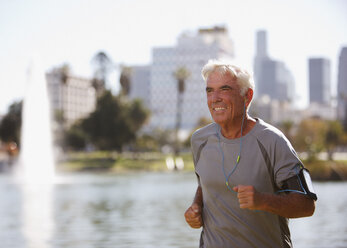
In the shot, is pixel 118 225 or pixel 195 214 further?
pixel 118 225

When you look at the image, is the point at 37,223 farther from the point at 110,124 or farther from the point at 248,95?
the point at 110,124

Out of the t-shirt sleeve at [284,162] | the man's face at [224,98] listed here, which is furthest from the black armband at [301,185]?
the man's face at [224,98]

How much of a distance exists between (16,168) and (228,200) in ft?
263

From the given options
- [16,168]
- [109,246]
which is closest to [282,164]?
[109,246]

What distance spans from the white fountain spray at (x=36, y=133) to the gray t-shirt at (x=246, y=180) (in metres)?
67.2

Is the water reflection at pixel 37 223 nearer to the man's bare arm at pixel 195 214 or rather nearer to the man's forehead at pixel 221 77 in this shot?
the man's bare arm at pixel 195 214

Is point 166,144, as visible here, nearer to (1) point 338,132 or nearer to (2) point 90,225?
(1) point 338,132

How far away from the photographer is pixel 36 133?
71.9 metres

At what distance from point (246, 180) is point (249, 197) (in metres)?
0.35

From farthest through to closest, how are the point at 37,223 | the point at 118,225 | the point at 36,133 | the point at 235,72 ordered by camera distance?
the point at 36,133, the point at 37,223, the point at 118,225, the point at 235,72

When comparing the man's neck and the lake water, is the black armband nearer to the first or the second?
the man's neck

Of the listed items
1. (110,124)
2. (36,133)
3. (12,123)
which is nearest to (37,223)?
(36,133)

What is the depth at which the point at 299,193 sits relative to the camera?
11.6 ft

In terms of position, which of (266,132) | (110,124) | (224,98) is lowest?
(110,124)
